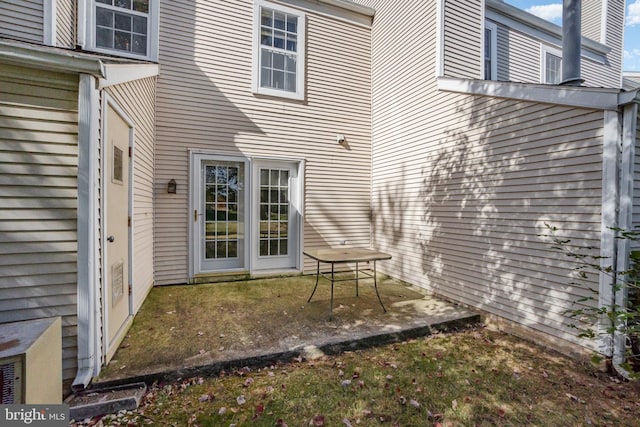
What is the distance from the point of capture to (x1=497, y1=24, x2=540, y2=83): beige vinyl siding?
657 cm

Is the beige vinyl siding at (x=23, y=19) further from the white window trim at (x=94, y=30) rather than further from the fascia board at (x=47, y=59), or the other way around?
the fascia board at (x=47, y=59)

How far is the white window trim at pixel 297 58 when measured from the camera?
5.39 m

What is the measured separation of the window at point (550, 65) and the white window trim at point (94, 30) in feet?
27.4

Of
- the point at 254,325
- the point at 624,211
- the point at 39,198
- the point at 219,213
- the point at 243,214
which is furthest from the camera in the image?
the point at 243,214

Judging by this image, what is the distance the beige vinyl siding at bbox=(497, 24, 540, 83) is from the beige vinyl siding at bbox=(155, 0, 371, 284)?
3.01 metres

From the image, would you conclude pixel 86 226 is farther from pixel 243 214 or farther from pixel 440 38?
pixel 440 38

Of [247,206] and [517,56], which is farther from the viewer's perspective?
[517,56]

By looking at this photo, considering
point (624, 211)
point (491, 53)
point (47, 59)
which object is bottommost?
point (624, 211)

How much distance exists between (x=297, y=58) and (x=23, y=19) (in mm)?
3939

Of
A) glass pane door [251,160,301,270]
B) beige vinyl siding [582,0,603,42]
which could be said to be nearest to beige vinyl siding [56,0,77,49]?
glass pane door [251,160,301,270]

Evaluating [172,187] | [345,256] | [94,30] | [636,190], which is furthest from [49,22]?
[636,190]

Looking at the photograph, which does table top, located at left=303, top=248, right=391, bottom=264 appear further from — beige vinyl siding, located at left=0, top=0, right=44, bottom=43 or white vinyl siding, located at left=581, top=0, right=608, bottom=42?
white vinyl siding, located at left=581, top=0, right=608, bottom=42

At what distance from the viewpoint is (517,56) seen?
6.74 m

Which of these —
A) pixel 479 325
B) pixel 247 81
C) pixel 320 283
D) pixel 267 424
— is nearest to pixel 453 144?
pixel 479 325
